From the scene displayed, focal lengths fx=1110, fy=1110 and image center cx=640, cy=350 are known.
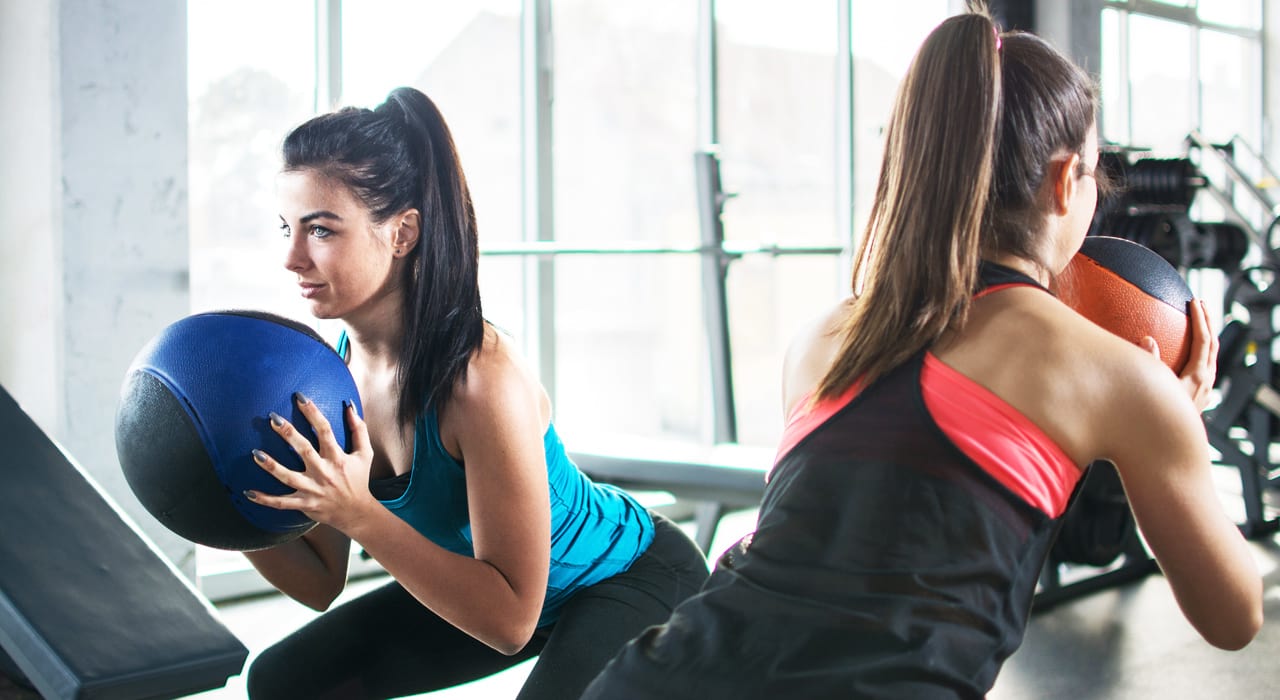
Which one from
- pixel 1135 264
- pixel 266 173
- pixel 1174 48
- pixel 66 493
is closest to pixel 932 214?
pixel 1135 264

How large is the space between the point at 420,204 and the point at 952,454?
785mm

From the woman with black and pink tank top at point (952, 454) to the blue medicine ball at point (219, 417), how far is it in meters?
0.47

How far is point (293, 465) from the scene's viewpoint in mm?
1147

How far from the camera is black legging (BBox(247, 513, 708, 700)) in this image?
140 centimetres

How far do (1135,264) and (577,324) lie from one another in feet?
10.6

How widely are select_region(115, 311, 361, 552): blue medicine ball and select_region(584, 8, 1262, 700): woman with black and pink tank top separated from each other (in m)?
0.47

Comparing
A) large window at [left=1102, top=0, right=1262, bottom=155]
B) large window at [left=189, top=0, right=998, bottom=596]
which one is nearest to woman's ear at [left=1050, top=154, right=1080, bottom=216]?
large window at [left=189, top=0, right=998, bottom=596]


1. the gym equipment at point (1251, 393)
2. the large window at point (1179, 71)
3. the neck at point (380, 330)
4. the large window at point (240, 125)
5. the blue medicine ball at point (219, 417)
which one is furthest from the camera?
the large window at point (1179, 71)

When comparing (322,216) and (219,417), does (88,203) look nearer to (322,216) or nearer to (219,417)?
(322,216)

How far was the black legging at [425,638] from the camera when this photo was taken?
4.59 ft

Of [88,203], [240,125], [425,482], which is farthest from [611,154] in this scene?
[425,482]

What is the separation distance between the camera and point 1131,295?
1243mm

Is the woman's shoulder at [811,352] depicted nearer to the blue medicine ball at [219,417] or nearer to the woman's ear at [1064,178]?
the woman's ear at [1064,178]

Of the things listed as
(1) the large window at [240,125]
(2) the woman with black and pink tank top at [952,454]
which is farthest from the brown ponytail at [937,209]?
(1) the large window at [240,125]
